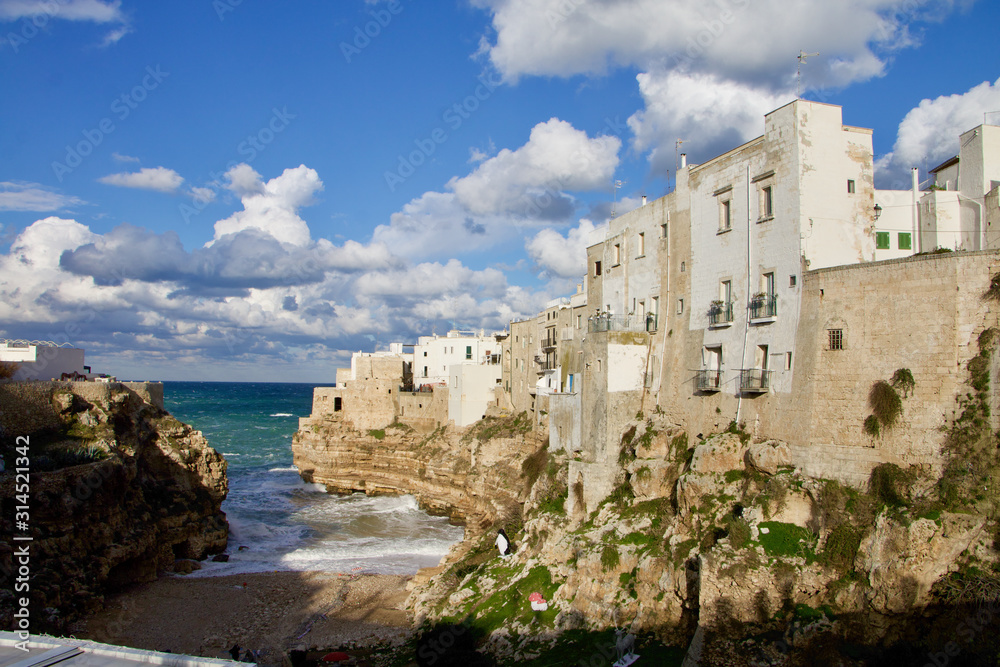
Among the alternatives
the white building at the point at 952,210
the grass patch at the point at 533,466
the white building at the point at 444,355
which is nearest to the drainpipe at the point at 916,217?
the white building at the point at 952,210

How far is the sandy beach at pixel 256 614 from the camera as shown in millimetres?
22734

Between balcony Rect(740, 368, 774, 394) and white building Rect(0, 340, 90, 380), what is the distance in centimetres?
3439

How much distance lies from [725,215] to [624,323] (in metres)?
6.92

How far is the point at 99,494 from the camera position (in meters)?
25.3

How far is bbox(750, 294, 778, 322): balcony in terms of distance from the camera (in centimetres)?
1998

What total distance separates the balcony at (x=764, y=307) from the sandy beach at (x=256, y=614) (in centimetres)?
1671

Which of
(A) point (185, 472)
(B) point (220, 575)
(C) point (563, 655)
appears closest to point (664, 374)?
(C) point (563, 655)

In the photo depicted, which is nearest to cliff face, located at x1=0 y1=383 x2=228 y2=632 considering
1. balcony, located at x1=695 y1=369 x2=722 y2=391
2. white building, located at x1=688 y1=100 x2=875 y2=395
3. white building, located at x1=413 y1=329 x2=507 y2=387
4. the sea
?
the sea

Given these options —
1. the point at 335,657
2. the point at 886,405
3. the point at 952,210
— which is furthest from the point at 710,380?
the point at 335,657

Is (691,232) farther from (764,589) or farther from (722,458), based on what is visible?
(764,589)

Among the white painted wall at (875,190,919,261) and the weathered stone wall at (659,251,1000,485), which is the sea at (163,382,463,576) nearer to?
the weathered stone wall at (659,251,1000,485)

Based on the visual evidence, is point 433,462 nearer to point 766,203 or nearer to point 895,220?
point 766,203

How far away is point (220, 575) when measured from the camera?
29562 millimetres

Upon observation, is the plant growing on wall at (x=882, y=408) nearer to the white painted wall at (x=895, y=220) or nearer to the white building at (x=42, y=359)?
the white painted wall at (x=895, y=220)
